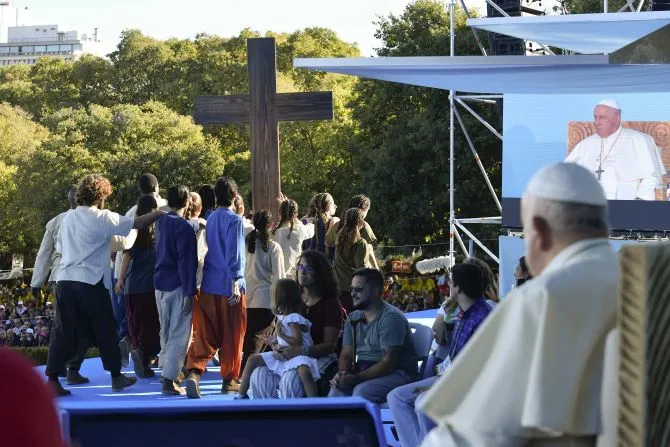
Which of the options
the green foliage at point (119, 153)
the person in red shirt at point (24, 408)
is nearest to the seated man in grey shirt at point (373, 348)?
the person in red shirt at point (24, 408)

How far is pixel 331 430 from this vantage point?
3.83 meters

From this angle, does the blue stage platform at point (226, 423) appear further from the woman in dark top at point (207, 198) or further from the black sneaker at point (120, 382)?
the woman in dark top at point (207, 198)

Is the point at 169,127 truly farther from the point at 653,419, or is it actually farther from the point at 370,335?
the point at 653,419

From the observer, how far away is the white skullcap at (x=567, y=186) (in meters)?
2.69

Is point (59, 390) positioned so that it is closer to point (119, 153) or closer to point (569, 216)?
point (569, 216)

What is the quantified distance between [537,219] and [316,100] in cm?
957

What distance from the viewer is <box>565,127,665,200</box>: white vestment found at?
16.1 meters

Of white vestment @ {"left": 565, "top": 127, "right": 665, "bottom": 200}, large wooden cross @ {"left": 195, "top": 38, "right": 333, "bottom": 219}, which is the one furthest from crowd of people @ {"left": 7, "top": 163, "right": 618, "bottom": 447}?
white vestment @ {"left": 565, "top": 127, "right": 665, "bottom": 200}

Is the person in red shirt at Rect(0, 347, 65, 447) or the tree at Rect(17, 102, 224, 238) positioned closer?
the person in red shirt at Rect(0, 347, 65, 447)

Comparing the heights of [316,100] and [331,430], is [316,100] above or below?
→ above

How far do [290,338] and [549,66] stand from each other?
239 cm

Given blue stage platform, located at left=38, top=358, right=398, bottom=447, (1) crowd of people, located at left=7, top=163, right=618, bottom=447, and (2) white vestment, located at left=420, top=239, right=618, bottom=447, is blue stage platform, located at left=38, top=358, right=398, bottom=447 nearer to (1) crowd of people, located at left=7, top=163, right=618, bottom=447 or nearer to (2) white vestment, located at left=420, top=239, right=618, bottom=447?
(1) crowd of people, located at left=7, top=163, right=618, bottom=447

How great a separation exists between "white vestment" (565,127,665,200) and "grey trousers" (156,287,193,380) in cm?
760

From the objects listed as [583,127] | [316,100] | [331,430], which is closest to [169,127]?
[583,127]
